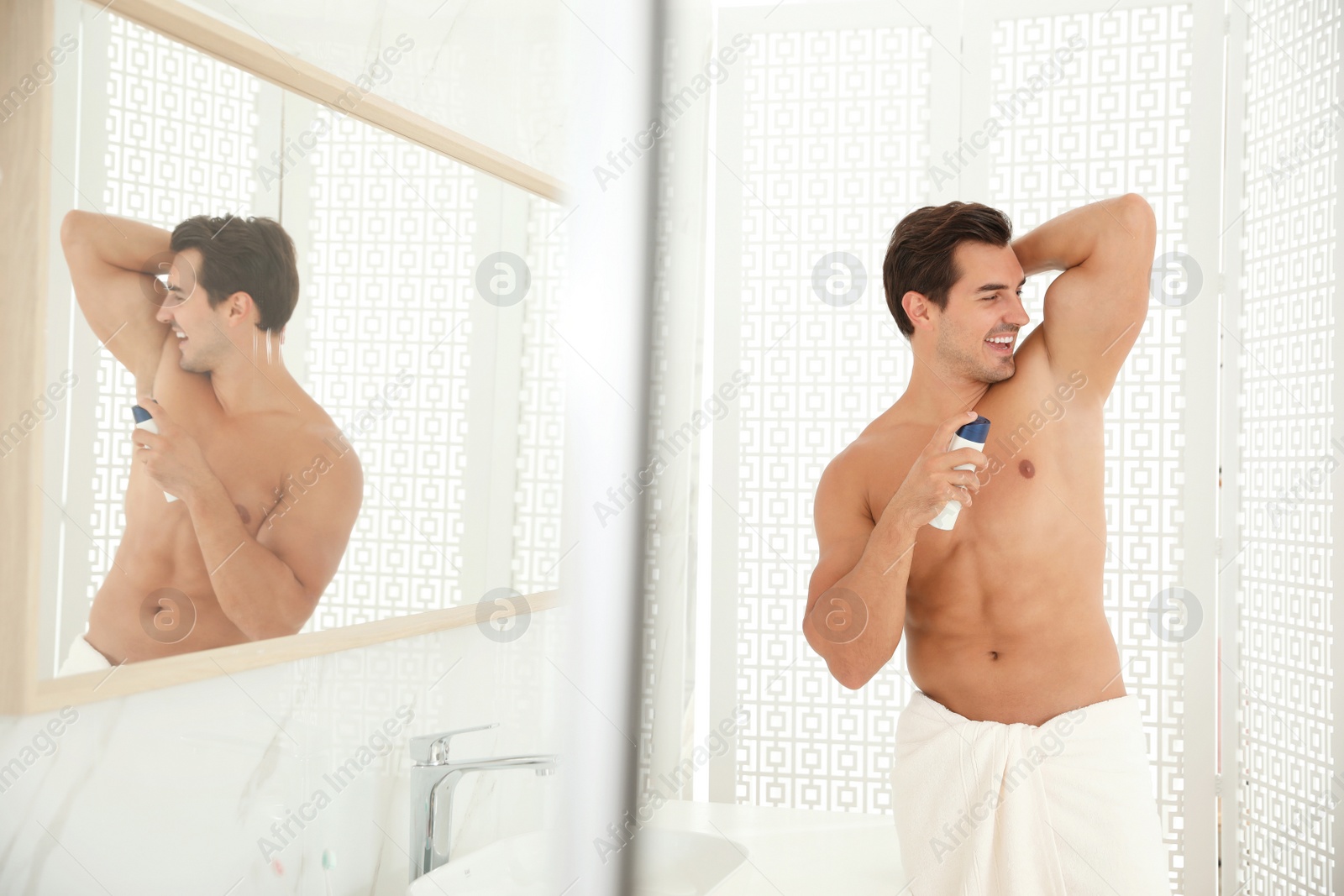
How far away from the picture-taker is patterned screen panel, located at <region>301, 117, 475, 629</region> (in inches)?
30.1

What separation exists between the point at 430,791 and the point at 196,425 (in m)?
0.41

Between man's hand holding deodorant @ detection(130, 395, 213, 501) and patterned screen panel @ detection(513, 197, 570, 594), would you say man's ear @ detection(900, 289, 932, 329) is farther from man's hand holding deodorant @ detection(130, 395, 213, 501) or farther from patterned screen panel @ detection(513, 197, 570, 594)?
man's hand holding deodorant @ detection(130, 395, 213, 501)

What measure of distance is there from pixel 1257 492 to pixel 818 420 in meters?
0.42

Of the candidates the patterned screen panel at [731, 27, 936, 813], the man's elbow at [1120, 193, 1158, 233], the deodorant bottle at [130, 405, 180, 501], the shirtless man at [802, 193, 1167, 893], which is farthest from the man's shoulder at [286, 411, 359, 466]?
the man's elbow at [1120, 193, 1158, 233]

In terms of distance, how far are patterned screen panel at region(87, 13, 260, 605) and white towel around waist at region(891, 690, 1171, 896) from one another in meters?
0.79

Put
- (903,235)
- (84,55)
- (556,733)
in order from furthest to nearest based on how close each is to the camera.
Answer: (556,733) < (903,235) < (84,55)

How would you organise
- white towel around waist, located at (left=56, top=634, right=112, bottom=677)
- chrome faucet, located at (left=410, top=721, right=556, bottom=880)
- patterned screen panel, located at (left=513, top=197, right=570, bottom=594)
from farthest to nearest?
patterned screen panel, located at (left=513, top=197, right=570, bottom=594) < chrome faucet, located at (left=410, top=721, right=556, bottom=880) < white towel around waist, located at (left=56, top=634, right=112, bottom=677)

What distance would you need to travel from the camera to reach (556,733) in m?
0.93

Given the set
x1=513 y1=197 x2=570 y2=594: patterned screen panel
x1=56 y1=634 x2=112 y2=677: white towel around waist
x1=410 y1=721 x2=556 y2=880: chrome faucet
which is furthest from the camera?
x1=513 y1=197 x2=570 y2=594: patterned screen panel

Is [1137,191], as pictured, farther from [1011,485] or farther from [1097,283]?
[1011,485]

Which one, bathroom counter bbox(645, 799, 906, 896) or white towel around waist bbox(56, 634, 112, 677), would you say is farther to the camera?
bathroom counter bbox(645, 799, 906, 896)

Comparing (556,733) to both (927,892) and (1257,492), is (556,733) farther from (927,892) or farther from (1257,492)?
(1257,492)

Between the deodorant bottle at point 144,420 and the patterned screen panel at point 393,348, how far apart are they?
0.14 meters

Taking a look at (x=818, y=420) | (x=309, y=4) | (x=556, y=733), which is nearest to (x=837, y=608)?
(x=818, y=420)
